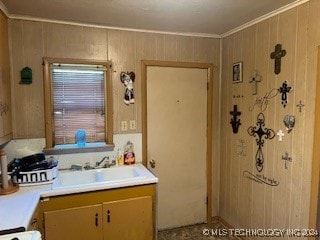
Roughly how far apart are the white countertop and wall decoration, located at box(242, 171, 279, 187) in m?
1.00

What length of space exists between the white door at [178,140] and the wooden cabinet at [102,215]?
0.60 m

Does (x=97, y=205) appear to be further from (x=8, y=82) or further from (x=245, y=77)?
(x=245, y=77)

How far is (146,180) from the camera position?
6.81 ft

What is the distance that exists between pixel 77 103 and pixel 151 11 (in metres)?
1.12

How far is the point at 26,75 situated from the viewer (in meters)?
2.16

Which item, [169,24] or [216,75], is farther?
[216,75]

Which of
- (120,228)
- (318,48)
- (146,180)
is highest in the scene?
(318,48)

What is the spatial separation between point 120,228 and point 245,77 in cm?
185

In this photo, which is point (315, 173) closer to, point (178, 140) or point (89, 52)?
point (178, 140)

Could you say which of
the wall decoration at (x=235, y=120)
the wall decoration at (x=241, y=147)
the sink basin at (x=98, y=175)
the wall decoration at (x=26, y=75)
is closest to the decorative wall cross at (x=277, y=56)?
the wall decoration at (x=235, y=120)

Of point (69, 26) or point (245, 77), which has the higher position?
point (69, 26)

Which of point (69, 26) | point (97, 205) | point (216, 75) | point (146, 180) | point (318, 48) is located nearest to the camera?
point (318, 48)

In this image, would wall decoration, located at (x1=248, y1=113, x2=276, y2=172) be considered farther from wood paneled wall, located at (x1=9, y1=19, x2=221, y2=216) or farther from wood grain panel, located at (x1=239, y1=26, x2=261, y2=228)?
wood paneled wall, located at (x1=9, y1=19, x2=221, y2=216)

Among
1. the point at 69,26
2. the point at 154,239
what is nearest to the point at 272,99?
the point at 154,239
